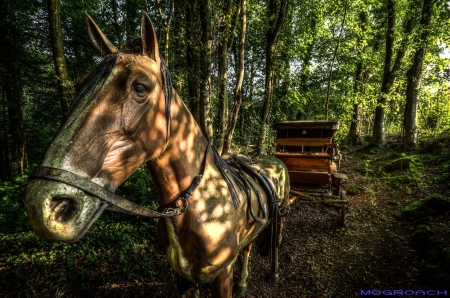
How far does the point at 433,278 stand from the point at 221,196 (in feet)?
12.0

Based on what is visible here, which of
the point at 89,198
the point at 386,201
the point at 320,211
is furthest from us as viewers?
the point at 386,201

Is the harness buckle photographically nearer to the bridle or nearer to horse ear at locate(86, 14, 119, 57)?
the bridle

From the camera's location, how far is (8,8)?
768cm

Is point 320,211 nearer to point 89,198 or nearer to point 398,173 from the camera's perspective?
point 398,173

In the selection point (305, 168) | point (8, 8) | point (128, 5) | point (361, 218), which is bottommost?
point (361, 218)

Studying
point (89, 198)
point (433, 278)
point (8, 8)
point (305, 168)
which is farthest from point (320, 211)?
point (8, 8)

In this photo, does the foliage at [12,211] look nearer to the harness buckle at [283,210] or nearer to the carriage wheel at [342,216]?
the harness buckle at [283,210]

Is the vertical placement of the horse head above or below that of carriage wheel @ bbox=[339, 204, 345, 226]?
above

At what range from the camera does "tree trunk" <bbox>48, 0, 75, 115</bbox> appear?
16.0 ft

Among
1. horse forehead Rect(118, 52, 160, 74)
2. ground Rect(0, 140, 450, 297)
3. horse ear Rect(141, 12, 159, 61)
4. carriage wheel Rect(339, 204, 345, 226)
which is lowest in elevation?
ground Rect(0, 140, 450, 297)

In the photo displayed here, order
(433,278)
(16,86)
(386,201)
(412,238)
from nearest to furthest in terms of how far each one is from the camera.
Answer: (433,278), (412,238), (386,201), (16,86)

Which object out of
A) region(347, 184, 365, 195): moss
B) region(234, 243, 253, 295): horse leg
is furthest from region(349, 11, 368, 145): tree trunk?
region(234, 243, 253, 295): horse leg

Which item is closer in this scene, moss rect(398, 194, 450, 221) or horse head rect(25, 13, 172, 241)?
horse head rect(25, 13, 172, 241)

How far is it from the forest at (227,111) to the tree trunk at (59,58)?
26 millimetres
